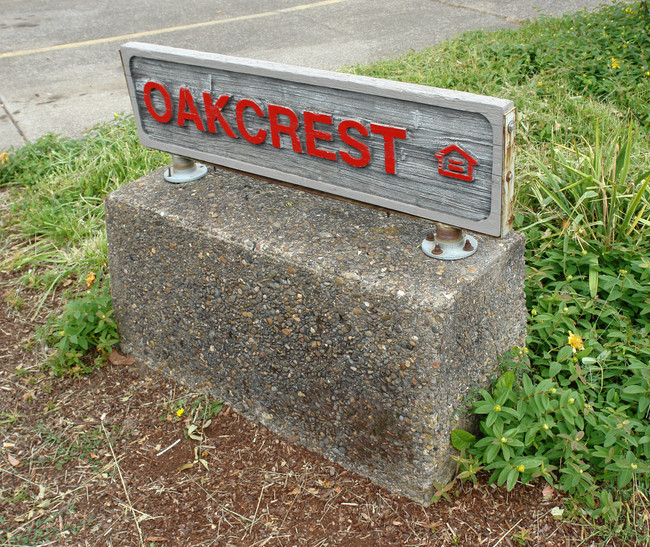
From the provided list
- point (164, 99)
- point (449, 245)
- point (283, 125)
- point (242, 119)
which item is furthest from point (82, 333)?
point (449, 245)

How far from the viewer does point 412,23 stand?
22.0 ft

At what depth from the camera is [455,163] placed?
6.09 ft

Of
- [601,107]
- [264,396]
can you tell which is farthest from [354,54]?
[264,396]

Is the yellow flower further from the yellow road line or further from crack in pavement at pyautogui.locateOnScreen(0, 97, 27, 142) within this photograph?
the yellow road line

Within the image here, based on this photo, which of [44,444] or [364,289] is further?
[44,444]

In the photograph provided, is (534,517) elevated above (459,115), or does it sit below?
below

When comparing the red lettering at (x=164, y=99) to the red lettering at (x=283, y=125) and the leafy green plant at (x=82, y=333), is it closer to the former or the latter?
the red lettering at (x=283, y=125)

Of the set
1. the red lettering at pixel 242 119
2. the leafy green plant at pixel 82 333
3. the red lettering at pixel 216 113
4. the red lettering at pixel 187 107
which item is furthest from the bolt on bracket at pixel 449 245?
the leafy green plant at pixel 82 333

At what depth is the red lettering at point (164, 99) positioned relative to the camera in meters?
2.45

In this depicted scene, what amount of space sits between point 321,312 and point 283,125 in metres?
0.62

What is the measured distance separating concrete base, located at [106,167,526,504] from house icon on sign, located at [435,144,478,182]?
32 cm

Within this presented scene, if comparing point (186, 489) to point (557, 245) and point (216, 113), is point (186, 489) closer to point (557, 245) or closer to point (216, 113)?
point (216, 113)

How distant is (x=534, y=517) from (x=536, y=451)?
0.65ft

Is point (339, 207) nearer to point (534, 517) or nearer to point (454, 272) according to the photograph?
point (454, 272)
